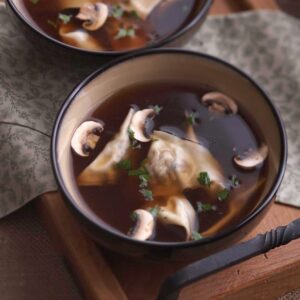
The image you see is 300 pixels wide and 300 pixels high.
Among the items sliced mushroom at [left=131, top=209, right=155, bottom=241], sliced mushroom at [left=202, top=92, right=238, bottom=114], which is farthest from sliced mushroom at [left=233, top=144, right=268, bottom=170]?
sliced mushroom at [left=131, top=209, right=155, bottom=241]

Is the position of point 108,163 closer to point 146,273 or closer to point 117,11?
point 146,273

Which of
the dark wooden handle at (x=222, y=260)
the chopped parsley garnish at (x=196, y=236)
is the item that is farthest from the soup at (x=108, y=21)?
the dark wooden handle at (x=222, y=260)

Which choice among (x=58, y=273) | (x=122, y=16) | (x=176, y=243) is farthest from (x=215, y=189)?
(x=122, y=16)

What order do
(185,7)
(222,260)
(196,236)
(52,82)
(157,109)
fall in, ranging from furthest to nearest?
(185,7) < (52,82) < (157,109) < (196,236) < (222,260)

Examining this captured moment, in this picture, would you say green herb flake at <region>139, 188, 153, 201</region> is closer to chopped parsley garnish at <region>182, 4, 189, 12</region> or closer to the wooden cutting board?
the wooden cutting board

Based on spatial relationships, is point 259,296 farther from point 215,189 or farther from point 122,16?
point 122,16

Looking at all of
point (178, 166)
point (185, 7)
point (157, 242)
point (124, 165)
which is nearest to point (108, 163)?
point (124, 165)
